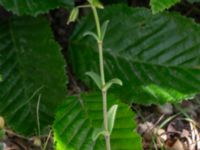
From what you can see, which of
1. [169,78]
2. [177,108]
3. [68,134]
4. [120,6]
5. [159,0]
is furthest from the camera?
[177,108]

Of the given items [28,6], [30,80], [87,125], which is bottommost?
[87,125]

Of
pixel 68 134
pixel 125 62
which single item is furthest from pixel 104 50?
pixel 68 134

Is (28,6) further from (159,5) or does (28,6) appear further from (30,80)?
(159,5)

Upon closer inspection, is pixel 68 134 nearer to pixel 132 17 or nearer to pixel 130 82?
pixel 130 82

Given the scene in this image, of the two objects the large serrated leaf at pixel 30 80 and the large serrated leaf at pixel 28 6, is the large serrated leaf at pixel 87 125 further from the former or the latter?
the large serrated leaf at pixel 28 6

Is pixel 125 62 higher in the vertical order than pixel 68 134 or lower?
higher

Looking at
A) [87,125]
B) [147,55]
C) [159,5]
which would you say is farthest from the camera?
[147,55]

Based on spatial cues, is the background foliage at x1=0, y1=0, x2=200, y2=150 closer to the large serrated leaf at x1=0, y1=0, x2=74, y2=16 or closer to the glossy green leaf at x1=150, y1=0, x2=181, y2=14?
the large serrated leaf at x1=0, y1=0, x2=74, y2=16

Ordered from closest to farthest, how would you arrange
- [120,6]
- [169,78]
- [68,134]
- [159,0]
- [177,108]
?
[159,0]
[68,134]
[169,78]
[120,6]
[177,108]

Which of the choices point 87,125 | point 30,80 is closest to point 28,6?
point 30,80
